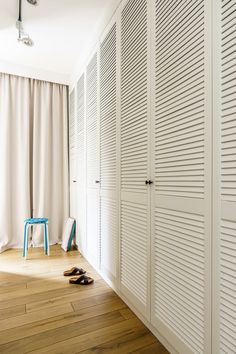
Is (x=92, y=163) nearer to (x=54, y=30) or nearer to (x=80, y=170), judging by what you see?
(x=80, y=170)

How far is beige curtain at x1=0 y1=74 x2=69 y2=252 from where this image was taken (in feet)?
10.6

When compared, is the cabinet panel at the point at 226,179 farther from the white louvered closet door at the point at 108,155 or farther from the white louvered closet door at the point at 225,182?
the white louvered closet door at the point at 108,155

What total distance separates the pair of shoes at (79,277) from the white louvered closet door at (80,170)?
0.48m

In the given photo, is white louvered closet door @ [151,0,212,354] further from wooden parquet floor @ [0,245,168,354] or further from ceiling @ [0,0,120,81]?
ceiling @ [0,0,120,81]

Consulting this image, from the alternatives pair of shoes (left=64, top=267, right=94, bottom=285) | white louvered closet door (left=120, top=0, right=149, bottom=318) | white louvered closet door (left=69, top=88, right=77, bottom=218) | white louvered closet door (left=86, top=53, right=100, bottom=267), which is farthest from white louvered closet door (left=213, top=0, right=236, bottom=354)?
white louvered closet door (left=69, top=88, right=77, bottom=218)

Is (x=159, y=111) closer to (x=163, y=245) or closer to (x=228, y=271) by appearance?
(x=163, y=245)

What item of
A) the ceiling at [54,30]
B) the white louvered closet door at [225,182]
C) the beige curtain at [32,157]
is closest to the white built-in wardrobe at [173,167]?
the white louvered closet door at [225,182]

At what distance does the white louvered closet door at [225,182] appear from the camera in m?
0.88

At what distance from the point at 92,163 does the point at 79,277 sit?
3.83ft

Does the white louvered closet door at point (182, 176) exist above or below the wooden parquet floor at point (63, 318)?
above

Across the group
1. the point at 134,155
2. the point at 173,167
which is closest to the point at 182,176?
the point at 173,167

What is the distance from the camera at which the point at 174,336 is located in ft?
3.98

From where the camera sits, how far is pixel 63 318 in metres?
1.59

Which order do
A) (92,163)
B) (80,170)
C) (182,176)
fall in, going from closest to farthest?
1. (182,176)
2. (92,163)
3. (80,170)
